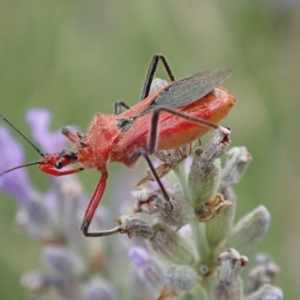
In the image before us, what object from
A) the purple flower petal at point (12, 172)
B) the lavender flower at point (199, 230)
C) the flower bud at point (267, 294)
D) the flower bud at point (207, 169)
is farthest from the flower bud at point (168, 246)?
the purple flower petal at point (12, 172)

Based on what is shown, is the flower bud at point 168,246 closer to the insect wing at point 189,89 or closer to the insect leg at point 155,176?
the insect leg at point 155,176

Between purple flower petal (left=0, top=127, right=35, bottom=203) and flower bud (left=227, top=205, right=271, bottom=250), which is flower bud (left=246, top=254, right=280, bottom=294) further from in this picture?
purple flower petal (left=0, top=127, right=35, bottom=203)

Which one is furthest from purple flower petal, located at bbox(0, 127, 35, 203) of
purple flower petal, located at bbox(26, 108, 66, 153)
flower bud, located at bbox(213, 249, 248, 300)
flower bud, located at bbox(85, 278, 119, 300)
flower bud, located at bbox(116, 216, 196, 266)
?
flower bud, located at bbox(213, 249, 248, 300)

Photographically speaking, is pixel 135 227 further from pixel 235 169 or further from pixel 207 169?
pixel 235 169

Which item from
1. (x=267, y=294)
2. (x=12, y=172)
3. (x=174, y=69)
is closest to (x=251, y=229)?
(x=267, y=294)

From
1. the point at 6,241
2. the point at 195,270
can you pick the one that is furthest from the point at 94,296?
the point at 6,241

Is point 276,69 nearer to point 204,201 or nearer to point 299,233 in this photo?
point 299,233

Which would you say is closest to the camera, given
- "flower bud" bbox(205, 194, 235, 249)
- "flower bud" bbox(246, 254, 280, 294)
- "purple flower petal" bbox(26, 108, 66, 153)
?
"flower bud" bbox(205, 194, 235, 249)
